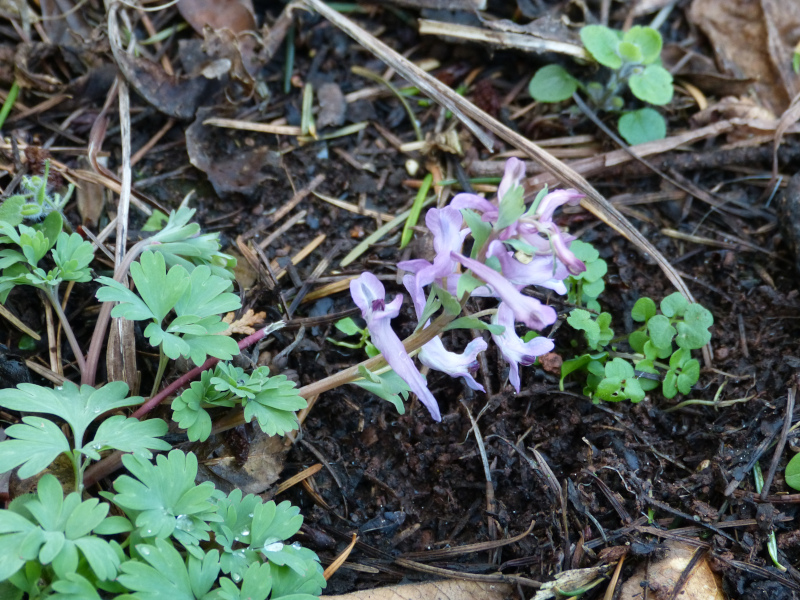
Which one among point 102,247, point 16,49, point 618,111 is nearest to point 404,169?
point 618,111

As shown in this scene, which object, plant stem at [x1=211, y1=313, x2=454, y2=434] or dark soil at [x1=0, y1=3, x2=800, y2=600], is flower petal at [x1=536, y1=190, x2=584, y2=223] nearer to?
plant stem at [x1=211, y1=313, x2=454, y2=434]

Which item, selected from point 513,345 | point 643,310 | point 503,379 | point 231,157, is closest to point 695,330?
point 643,310

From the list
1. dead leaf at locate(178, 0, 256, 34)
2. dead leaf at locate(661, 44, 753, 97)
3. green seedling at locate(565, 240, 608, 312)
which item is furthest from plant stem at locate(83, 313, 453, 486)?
dead leaf at locate(661, 44, 753, 97)

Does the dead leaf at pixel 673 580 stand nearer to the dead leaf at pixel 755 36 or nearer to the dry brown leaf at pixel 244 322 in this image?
the dry brown leaf at pixel 244 322

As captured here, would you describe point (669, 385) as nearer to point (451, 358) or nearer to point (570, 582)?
point (570, 582)

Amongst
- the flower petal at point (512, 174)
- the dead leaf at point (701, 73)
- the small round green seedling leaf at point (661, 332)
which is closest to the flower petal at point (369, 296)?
the flower petal at point (512, 174)

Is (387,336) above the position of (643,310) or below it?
above
